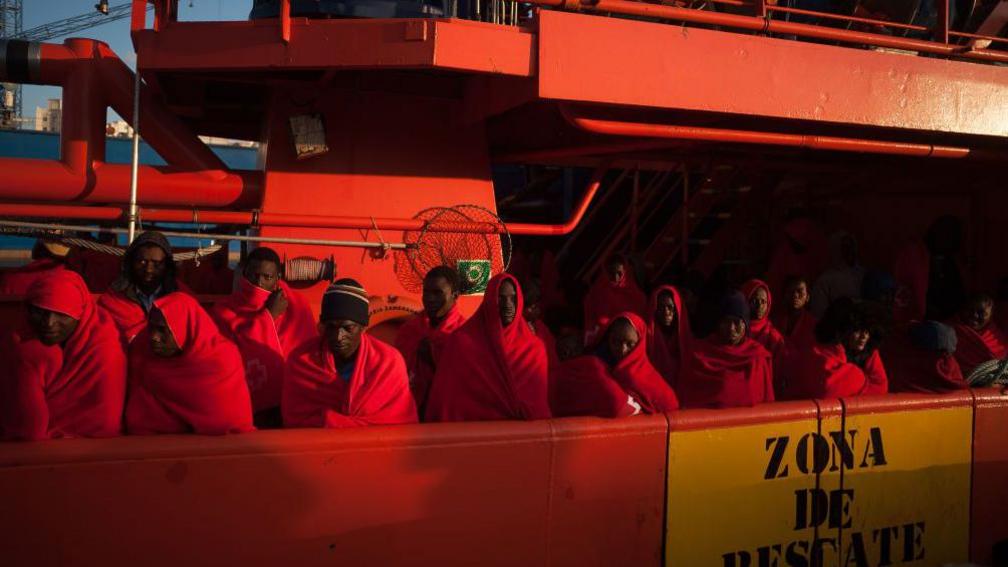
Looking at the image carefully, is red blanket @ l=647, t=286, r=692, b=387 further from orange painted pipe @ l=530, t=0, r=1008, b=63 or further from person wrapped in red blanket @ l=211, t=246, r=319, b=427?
person wrapped in red blanket @ l=211, t=246, r=319, b=427

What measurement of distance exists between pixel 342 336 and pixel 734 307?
2.10m

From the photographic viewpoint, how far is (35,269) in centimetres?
520

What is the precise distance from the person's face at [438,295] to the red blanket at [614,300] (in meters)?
2.42

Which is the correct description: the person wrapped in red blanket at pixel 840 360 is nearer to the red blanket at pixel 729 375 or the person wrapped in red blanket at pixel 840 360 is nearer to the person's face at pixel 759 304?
the red blanket at pixel 729 375

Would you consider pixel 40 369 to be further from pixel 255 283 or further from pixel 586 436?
pixel 586 436

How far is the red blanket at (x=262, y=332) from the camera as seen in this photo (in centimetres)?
381

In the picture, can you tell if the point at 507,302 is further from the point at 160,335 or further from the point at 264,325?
the point at 160,335

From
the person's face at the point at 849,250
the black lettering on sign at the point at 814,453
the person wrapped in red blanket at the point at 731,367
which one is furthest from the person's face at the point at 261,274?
the person's face at the point at 849,250

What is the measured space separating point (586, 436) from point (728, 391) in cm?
123

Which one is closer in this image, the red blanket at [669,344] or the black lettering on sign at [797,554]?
the black lettering on sign at [797,554]

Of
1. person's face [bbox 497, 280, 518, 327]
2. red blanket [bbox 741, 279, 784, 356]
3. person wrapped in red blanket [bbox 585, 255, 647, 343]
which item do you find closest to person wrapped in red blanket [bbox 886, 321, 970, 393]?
red blanket [bbox 741, 279, 784, 356]

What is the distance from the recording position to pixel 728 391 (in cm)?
399

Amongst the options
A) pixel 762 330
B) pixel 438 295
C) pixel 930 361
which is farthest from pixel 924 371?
→ pixel 438 295

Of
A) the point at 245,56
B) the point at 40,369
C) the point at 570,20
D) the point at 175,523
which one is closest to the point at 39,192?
the point at 245,56
